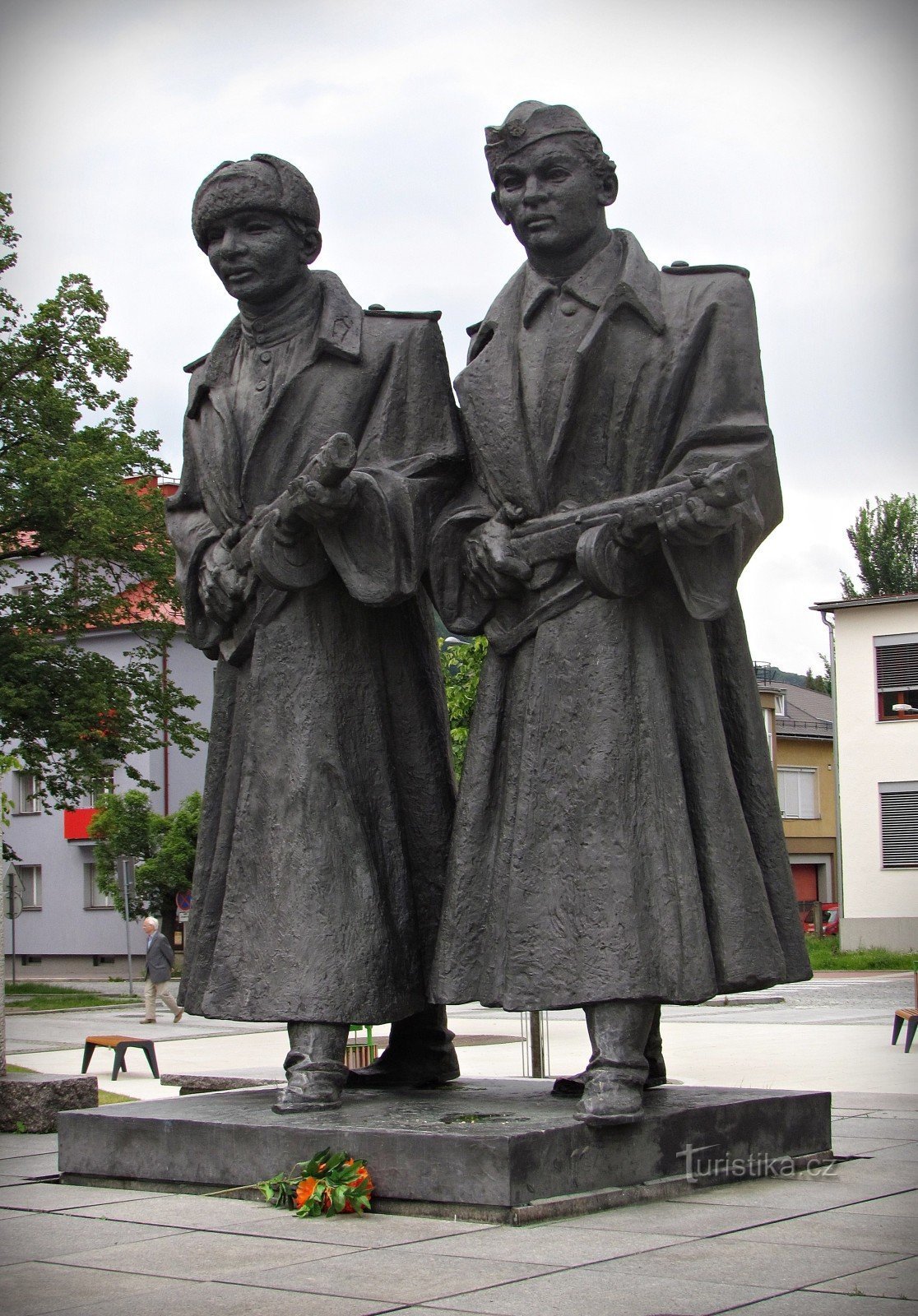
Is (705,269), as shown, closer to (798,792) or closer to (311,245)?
(311,245)

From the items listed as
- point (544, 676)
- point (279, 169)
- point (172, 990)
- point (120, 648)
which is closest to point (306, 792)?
point (544, 676)

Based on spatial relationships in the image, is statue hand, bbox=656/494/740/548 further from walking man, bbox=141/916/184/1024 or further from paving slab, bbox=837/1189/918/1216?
walking man, bbox=141/916/184/1024

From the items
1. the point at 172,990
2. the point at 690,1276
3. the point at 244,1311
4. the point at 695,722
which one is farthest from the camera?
the point at 172,990

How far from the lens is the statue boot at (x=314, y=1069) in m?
6.01

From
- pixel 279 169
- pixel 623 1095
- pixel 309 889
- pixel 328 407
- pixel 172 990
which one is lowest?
pixel 172 990

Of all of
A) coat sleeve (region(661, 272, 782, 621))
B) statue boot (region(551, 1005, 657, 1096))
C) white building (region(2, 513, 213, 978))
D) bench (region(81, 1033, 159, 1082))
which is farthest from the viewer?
white building (region(2, 513, 213, 978))

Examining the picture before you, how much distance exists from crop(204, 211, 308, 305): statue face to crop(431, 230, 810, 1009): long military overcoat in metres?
0.81

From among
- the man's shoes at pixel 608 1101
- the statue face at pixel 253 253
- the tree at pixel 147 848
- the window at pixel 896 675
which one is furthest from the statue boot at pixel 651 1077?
the window at pixel 896 675

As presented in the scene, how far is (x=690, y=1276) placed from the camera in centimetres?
429

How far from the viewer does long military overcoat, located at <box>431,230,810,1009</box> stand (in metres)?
5.90

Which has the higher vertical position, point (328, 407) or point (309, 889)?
point (328, 407)

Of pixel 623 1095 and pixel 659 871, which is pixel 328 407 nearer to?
pixel 659 871

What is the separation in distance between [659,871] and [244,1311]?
2315 millimetres

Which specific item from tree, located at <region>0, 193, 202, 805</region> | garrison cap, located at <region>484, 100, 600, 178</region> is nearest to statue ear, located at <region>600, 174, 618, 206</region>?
garrison cap, located at <region>484, 100, 600, 178</region>
